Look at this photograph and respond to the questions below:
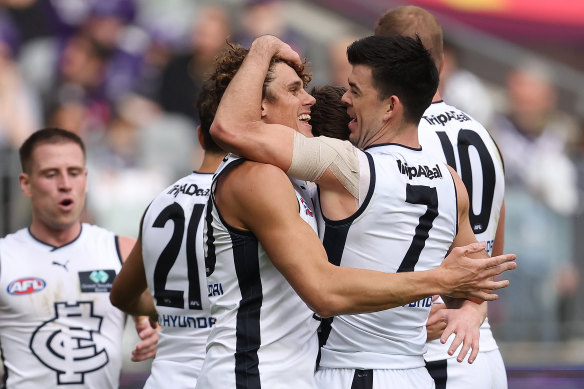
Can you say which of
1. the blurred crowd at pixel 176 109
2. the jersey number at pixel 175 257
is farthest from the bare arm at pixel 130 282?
the blurred crowd at pixel 176 109

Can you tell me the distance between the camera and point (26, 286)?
576 centimetres

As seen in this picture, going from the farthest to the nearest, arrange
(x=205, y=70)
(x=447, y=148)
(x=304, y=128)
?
(x=205, y=70) → (x=447, y=148) → (x=304, y=128)

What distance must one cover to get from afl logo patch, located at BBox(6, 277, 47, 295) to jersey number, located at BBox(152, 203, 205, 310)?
0.94 meters

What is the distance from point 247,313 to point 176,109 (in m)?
8.32

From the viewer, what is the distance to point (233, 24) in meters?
12.7

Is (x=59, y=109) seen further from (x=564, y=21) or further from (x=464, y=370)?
(x=464, y=370)

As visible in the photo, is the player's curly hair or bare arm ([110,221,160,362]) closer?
the player's curly hair

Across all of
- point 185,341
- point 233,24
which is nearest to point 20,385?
point 185,341

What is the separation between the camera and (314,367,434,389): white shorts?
4.01m

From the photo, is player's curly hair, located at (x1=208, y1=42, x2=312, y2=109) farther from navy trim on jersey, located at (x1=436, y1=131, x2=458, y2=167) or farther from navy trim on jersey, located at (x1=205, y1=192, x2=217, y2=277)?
navy trim on jersey, located at (x1=436, y1=131, x2=458, y2=167)

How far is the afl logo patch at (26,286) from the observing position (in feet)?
18.8

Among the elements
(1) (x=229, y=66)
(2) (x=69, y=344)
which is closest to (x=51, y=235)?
(2) (x=69, y=344)

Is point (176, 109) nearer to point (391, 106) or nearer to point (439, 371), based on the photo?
point (439, 371)

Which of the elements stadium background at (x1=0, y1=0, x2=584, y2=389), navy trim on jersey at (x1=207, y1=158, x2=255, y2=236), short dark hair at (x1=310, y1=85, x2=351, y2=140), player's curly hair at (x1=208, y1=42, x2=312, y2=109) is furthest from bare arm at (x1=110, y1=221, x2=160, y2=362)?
stadium background at (x1=0, y1=0, x2=584, y2=389)
